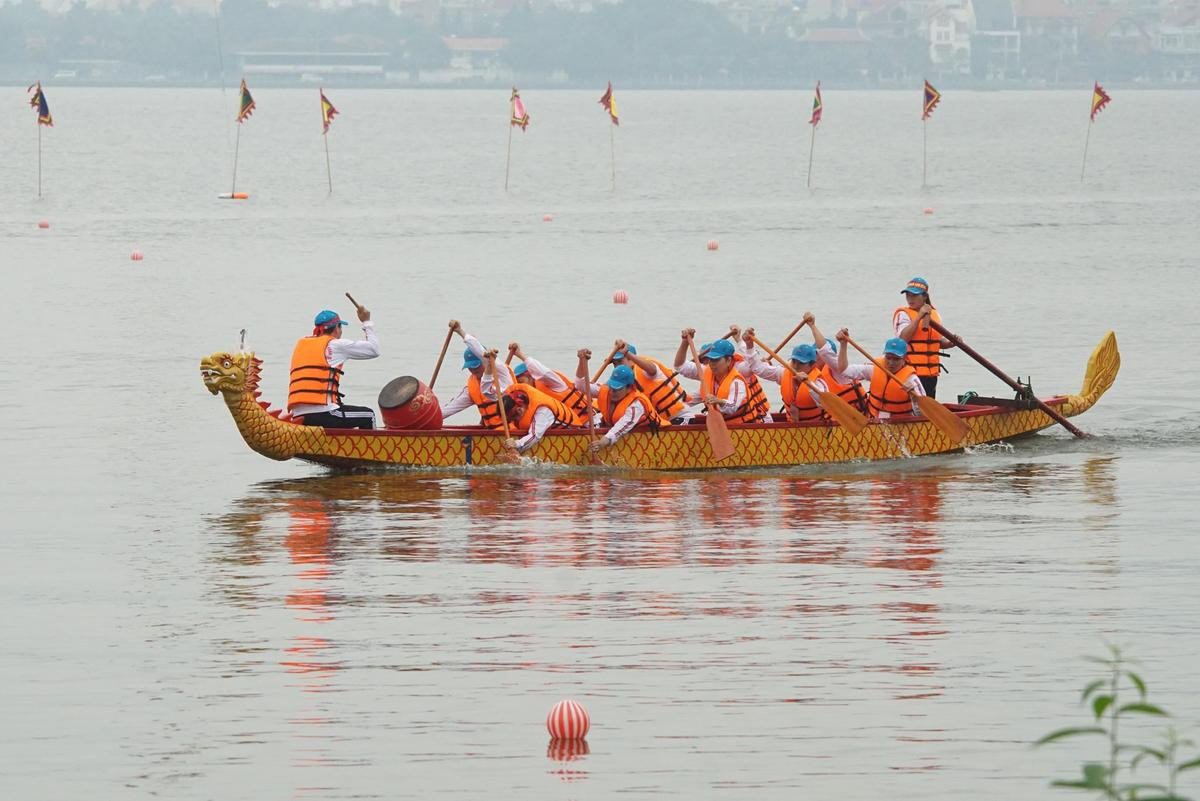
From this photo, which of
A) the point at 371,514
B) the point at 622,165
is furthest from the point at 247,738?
the point at 622,165

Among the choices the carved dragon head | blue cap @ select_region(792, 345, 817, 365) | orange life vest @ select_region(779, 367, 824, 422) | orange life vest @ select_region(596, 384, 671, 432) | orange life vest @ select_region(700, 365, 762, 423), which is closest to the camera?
the carved dragon head

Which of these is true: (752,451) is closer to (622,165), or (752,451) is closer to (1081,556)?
(1081,556)

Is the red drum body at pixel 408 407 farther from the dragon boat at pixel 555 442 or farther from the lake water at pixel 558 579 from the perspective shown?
the lake water at pixel 558 579

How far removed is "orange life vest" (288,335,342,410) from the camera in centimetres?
2262

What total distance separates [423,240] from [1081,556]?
151ft

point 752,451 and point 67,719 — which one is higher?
point 752,451

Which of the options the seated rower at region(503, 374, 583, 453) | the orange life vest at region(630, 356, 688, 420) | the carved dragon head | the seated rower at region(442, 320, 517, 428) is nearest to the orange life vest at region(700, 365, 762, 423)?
the orange life vest at region(630, 356, 688, 420)

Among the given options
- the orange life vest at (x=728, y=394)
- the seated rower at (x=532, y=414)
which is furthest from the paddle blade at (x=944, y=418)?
the seated rower at (x=532, y=414)

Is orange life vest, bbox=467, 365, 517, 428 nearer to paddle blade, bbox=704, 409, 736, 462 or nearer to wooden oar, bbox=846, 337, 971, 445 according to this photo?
paddle blade, bbox=704, 409, 736, 462

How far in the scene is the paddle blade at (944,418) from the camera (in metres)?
23.8

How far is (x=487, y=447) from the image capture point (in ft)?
74.8

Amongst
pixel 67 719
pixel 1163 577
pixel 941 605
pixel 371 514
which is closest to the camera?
pixel 67 719

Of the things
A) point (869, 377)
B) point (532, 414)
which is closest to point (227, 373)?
point (532, 414)

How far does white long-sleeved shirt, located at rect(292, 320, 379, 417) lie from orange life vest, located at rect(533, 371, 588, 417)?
198cm
